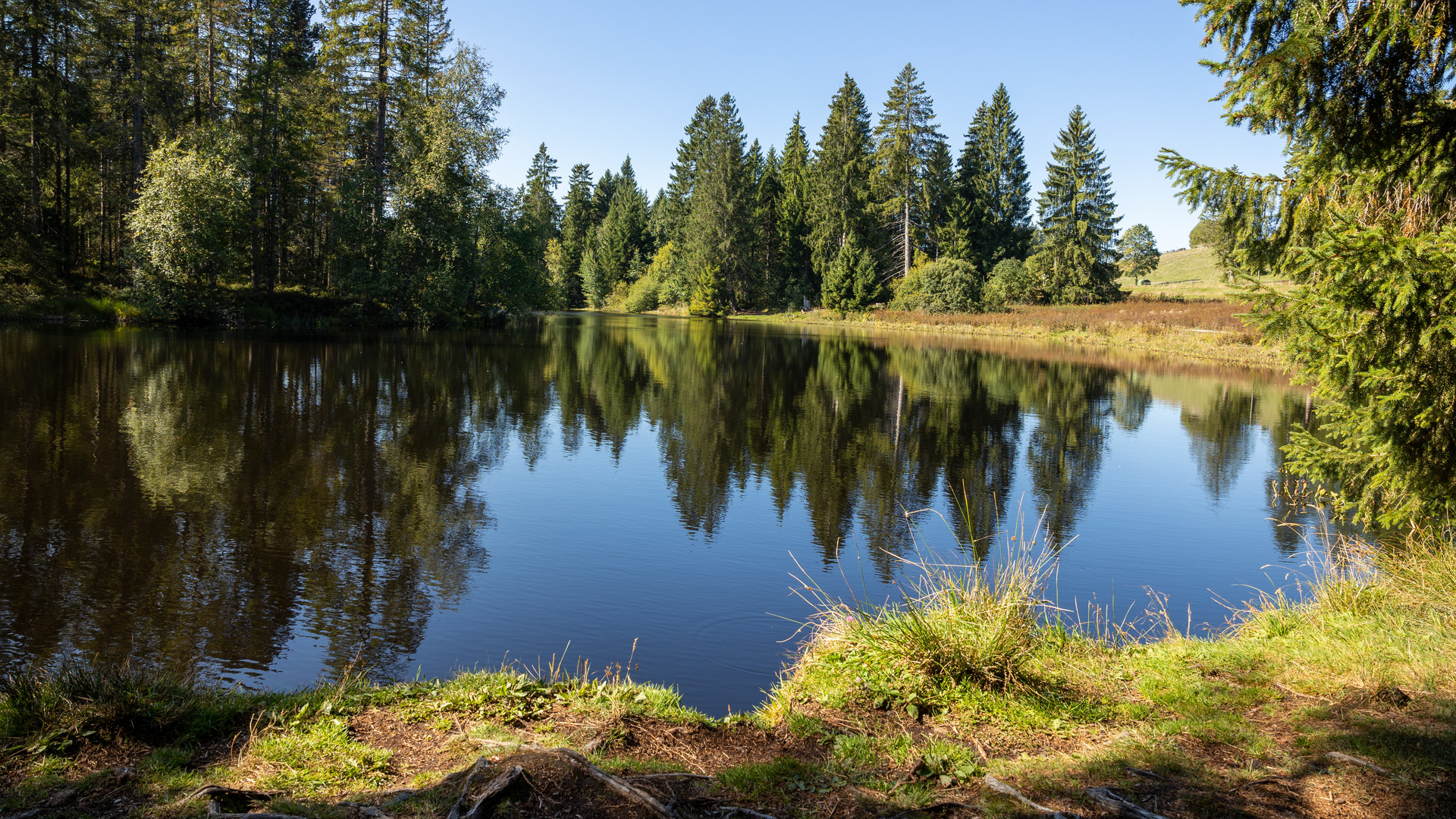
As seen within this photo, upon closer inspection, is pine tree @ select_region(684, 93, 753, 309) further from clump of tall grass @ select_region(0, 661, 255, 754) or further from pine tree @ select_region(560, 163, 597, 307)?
clump of tall grass @ select_region(0, 661, 255, 754)

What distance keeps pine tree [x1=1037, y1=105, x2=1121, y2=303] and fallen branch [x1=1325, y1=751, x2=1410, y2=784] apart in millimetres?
65476

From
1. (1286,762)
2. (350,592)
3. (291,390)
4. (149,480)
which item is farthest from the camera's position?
(291,390)

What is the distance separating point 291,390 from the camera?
18.7 m

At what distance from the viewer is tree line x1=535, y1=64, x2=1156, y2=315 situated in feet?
214

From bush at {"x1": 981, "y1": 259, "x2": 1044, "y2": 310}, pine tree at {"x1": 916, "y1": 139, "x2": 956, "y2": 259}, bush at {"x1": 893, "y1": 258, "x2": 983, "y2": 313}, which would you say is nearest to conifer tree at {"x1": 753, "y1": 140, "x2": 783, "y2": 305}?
pine tree at {"x1": 916, "y1": 139, "x2": 956, "y2": 259}

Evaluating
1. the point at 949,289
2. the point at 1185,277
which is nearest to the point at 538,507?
the point at 949,289

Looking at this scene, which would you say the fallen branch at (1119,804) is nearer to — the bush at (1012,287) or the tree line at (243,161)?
the tree line at (243,161)

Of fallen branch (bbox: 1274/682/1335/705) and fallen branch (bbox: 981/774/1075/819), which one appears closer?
fallen branch (bbox: 981/774/1075/819)

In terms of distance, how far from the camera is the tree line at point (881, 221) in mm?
65375

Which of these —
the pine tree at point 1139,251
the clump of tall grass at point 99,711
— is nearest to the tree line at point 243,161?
the clump of tall grass at point 99,711

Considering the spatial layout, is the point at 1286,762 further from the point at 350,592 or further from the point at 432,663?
the point at 350,592

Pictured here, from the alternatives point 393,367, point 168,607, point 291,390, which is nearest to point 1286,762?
point 168,607

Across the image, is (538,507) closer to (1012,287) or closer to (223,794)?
(223,794)

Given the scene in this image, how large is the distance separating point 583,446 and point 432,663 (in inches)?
368
